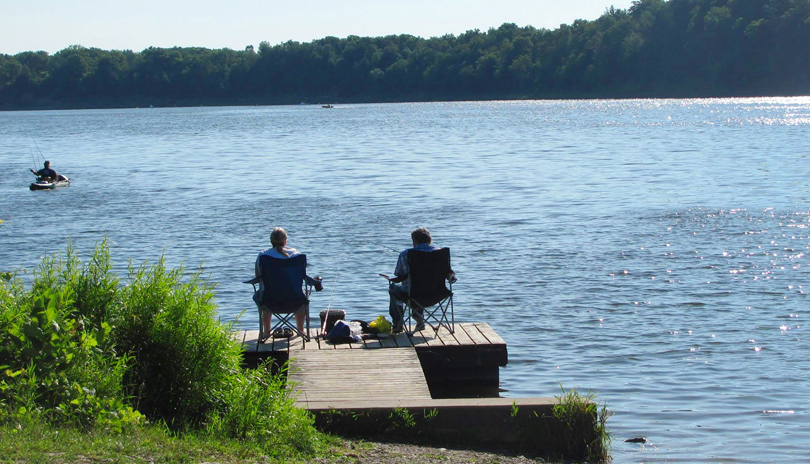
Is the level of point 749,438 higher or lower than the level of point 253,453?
lower

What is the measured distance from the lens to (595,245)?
1895cm

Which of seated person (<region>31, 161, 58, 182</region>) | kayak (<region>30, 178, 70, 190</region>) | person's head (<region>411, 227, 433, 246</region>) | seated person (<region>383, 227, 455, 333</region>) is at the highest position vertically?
person's head (<region>411, 227, 433, 246</region>)

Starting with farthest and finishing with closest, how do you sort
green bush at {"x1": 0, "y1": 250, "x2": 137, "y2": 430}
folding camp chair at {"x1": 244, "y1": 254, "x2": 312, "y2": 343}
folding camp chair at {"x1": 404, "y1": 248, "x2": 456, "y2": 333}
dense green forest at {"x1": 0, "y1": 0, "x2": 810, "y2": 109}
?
1. dense green forest at {"x1": 0, "y1": 0, "x2": 810, "y2": 109}
2. folding camp chair at {"x1": 404, "y1": 248, "x2": 456, "y2": 333}
3. folding camp chair at {"x1": 244, "y1": 254, "x2": 312, "y2": 343}
4. green bush at {"x1": 0, "y1": 250, "x2": 137, "y2": 430}

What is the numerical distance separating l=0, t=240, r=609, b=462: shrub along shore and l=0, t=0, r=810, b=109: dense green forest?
375ft

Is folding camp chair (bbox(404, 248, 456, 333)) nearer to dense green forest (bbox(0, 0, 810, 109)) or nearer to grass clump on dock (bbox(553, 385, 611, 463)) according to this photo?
grass clump on dock (bbox(553, 385, 611, 463))

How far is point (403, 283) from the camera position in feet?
32.9

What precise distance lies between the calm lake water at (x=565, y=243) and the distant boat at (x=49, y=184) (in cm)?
53

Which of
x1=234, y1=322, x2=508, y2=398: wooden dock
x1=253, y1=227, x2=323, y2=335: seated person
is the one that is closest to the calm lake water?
x1=234, y1=322, x2=508, y2=398: wooden dock

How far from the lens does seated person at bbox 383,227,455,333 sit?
982cm

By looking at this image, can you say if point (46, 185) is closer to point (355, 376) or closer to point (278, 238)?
point (278, 238)

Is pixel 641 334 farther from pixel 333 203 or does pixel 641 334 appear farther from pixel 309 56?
pixel 309 56

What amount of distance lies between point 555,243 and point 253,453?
13.9 metres

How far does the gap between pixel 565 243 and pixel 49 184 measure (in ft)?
64.9

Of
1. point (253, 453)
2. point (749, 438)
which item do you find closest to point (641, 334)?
point (749, 438)
